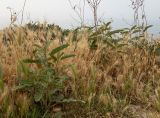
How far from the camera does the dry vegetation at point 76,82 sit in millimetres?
3070

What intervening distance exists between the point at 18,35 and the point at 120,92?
125 centimetres

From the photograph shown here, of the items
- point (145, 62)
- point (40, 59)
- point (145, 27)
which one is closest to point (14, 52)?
point (40, 59)

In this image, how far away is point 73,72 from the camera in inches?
134

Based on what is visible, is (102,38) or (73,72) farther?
(102,38)

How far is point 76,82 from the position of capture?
3.47m

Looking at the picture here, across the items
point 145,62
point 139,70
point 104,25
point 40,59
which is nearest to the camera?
point 40,59

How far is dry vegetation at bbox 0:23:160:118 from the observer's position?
3070 millimetres

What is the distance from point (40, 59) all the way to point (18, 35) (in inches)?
37.4

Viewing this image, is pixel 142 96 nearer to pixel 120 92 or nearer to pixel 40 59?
pixel 120 92

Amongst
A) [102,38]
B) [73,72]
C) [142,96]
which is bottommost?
[142,96]

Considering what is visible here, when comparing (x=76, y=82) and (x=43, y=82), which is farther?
(x=76, y=82)

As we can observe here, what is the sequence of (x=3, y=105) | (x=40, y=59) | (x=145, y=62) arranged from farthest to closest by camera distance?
(x=145, y=62) → (x=40, y=59) → (x=3, y=105)

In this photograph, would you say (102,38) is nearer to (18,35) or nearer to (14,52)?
(18,35)

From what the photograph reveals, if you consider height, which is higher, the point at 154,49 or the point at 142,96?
the point at 154,49
